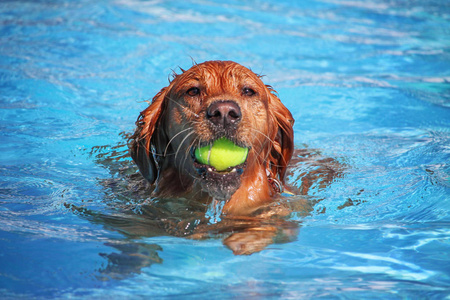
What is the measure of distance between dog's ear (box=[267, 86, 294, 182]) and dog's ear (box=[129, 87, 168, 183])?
98 centimetres

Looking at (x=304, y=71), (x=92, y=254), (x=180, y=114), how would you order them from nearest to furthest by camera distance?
1. (x=92, y=254)
2. (x=180, y=114)
3. (x=304, y=71)

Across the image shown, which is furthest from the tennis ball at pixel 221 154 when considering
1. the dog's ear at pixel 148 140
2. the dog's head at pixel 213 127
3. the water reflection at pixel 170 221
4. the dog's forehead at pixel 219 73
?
the dog's ear at pixel 148 140

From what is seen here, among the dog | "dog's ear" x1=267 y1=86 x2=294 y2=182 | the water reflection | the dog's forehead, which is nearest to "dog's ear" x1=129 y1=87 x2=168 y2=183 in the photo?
the dog

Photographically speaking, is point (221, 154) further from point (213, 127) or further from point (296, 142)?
point (296, 142)

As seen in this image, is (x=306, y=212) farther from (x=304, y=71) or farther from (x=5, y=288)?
(x=304, y=71)

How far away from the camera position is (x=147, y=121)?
183 inches

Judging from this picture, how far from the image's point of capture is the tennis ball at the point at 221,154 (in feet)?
12.9

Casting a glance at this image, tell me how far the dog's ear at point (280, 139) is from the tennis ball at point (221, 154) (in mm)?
833

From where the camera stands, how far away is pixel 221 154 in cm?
393

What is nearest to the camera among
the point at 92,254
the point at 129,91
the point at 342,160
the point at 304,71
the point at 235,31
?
the point at 92,254

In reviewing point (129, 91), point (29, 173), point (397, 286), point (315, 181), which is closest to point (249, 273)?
point (397, 286)

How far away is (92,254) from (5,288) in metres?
0.62

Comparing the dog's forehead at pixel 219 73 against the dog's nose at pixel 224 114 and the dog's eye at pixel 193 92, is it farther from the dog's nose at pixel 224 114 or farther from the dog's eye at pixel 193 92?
the dog's nose at pixel 224 114


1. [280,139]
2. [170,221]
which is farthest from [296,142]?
[170,221]
